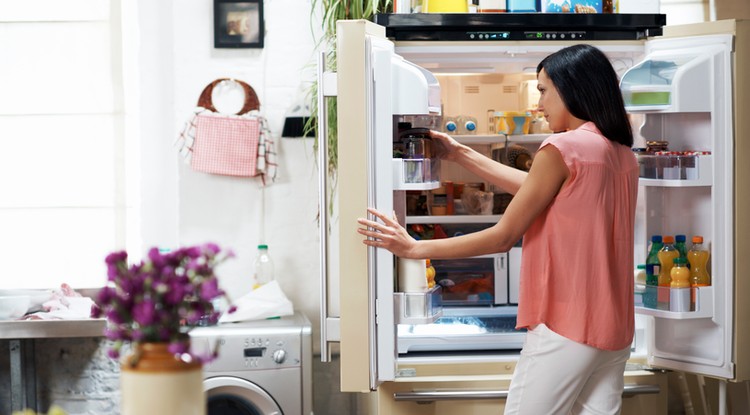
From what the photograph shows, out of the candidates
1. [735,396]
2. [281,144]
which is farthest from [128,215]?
[735,396]

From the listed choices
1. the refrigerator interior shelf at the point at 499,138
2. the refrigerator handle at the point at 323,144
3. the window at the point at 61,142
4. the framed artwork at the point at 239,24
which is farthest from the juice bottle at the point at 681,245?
Result: the window at the point at 61,142

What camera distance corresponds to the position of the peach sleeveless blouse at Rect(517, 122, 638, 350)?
2297mm

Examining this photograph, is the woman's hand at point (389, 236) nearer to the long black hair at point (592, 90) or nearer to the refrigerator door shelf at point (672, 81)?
the long black hair at point (592, 90)

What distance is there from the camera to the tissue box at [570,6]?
3.11 meters

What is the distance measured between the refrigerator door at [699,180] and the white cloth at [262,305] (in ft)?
5.04

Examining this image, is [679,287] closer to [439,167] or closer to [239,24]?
[439,167]

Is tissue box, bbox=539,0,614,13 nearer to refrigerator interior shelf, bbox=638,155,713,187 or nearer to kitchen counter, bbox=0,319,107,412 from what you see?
refrigerator interior shelf, bbox=638,155,713,187

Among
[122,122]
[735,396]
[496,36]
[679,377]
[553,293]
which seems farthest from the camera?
[122,122]

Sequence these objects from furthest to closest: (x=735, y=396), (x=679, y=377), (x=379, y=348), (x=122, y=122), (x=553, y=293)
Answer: (x=122, y=122) < (x=679, y=377) < (x=735, y=396) < (x=379, y=348) < (x=553, y=293)

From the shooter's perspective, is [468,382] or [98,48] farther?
[98,48]

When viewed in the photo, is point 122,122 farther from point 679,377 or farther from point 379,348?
point 679,377

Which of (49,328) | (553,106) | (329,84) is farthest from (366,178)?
(49,328)

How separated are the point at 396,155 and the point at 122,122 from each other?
1.73m

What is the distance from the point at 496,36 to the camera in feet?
9.89
